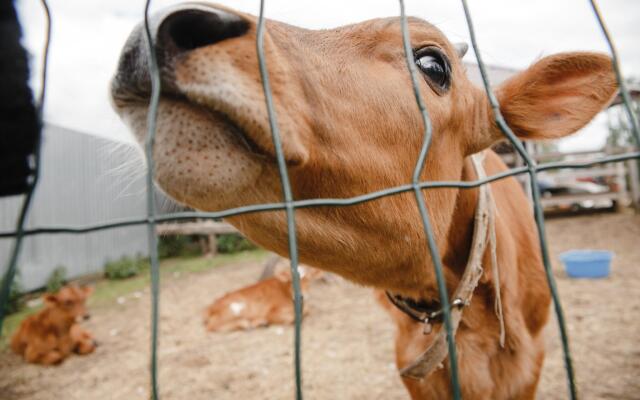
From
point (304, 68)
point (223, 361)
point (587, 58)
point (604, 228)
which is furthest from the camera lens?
point (604, 228)

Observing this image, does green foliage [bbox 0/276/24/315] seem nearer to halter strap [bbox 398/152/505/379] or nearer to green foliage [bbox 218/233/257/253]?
green foliage [bbox 218/233/257/253]

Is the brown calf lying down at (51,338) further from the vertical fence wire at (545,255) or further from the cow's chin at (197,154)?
the vertical fence wire at (545,255)

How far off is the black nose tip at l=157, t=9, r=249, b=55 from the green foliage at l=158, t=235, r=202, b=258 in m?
12.4

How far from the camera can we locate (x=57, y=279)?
8.73m

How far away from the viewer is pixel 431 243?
89cm

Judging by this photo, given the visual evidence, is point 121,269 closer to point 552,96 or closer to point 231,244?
point 231,244

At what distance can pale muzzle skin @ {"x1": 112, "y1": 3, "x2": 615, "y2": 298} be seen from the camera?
40.3 inches

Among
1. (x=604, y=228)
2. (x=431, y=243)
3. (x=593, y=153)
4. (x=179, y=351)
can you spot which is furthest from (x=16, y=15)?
(x=593, y=153)

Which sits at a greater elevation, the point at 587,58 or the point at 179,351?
the point at 587,58

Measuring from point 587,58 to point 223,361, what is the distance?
4433mm

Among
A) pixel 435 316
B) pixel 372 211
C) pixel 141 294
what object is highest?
pixel 372 211

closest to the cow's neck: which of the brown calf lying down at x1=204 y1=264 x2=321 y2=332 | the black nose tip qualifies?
the black nose tip

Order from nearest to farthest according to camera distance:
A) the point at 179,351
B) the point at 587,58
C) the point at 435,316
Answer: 1. the point at 587,58
2. the point at 435,316
3. the point at 179,351

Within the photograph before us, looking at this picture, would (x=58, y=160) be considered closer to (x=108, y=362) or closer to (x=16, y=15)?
(x=108, y=362)
